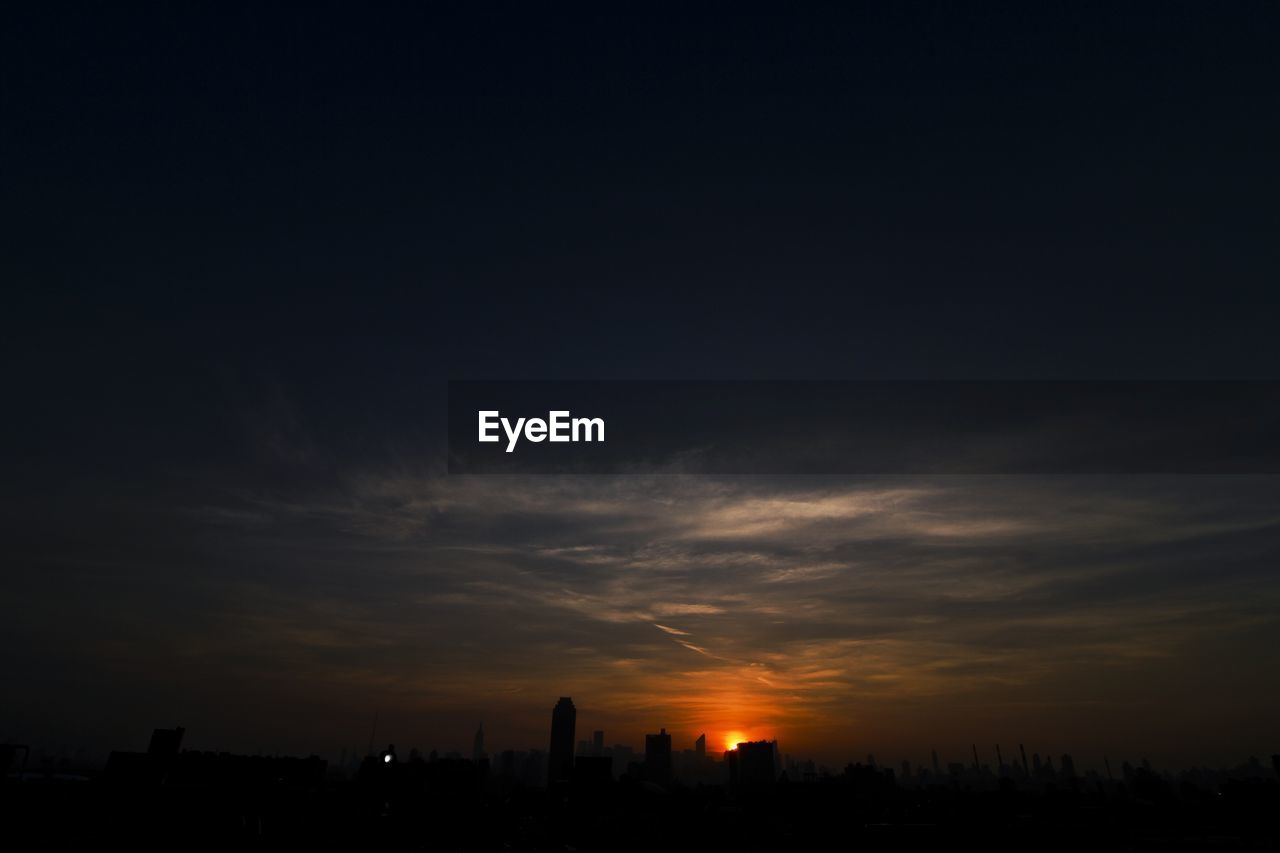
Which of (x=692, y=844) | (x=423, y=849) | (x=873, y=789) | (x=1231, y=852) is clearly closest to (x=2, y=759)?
(x=423, y=849)

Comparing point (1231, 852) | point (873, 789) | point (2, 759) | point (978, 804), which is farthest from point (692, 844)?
point (873, 789)

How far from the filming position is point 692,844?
173 ft

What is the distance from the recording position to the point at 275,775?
215 feet

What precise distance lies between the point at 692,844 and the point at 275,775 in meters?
40.8

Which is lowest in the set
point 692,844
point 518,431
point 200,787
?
point 692,844

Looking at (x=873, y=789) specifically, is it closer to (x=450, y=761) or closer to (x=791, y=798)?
(x=791, y=798)

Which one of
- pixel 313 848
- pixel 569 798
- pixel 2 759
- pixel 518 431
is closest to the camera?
pixel 518 431

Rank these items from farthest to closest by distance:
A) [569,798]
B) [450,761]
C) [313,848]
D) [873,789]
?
[873,789] → [450,761] → [569,798] → [313,848]

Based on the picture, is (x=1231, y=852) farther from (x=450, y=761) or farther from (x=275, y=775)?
(x=450, y=761)

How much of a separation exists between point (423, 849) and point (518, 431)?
30924 mm

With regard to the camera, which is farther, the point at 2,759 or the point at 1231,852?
the point at 1231,852

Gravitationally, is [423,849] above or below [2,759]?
below

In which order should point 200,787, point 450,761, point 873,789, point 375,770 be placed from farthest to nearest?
point 873,789
point 450,761
point 375,770
point 200,787

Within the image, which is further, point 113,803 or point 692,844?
point 692,844
